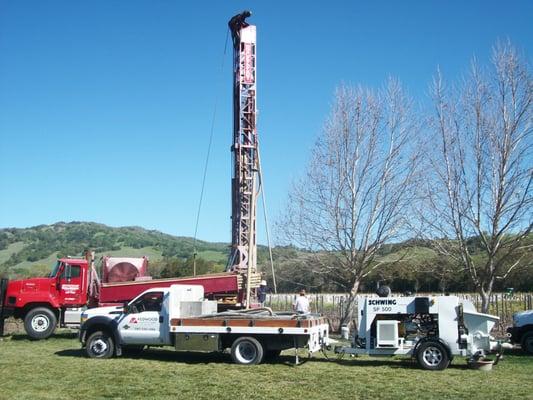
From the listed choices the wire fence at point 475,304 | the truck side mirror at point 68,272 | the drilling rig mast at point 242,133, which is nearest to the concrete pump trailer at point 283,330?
the truck side mirror at point 68,272

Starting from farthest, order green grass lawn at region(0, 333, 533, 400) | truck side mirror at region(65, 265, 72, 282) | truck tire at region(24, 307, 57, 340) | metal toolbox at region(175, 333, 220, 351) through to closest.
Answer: truck side mirror at region(65, 265, 72, 282)
truck tire at region(24, 307, 57, 340)
metal toolbox at region(175, 333, 220, 351)
green grass lawn at region(0, 333, 533, 400)

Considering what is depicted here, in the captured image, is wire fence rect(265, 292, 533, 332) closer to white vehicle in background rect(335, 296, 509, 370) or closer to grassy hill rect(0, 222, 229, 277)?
white vehicle in background rect(335, 296, 509, 370)

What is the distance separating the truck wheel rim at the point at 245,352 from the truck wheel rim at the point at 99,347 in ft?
11.7

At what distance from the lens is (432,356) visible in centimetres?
1435

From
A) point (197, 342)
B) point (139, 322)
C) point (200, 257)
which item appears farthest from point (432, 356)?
point (200, 257)

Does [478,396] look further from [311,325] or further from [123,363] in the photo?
[123,363]

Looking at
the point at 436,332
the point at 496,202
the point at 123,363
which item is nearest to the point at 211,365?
the point at 123,363

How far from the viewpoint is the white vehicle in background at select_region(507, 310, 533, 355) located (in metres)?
17.6

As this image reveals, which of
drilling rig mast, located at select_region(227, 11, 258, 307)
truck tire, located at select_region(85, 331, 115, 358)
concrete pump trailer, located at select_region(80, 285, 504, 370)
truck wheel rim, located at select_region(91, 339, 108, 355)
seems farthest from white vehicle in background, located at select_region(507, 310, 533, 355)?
truck wheel rim, located at select_region(91, 339, 108, 355)

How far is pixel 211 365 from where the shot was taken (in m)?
14.8

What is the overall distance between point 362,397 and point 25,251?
104 m

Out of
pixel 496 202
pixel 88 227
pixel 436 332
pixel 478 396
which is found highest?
Result: pixel 88 227

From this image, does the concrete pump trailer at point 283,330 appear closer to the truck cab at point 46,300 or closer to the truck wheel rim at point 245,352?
the truck wheel rim at point 245,352

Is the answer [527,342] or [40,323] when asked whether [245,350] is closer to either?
[527,342]
